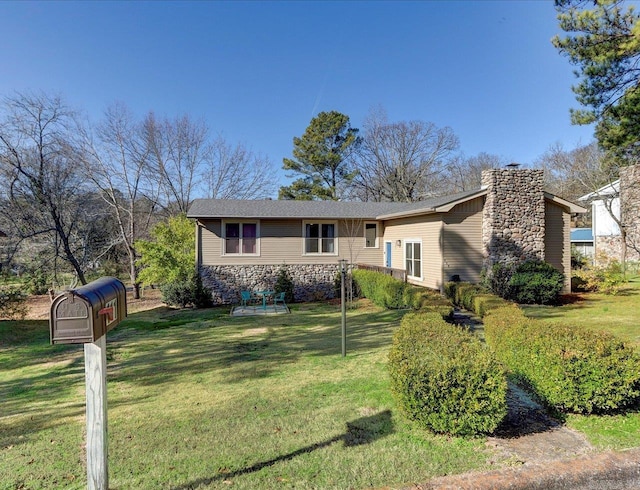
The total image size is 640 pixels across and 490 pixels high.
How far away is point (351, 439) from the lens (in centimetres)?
317

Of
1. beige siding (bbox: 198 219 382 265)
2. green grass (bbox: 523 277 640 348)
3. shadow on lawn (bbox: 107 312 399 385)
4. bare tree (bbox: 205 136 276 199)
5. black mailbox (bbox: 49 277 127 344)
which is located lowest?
shadow on lawn (bbox: 107 312 399 385)

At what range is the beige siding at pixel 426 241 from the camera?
1211 centimetres

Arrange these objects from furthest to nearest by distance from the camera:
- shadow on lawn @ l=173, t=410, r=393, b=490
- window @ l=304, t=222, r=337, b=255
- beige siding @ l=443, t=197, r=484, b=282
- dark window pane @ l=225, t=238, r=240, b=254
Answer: window @ l=304, t=222, r=337, b=255
dark window pane @ l=225, t=238, r=240, b=254
beige siding @ l=443, t=197, r=484, b=282
shadow on lawn @ l=173, t=410, r=393, b=490

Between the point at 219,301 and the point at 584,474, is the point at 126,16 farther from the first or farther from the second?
the point at 584,474

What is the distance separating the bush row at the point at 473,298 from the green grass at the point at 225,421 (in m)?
2.82

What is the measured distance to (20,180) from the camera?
41.5ft

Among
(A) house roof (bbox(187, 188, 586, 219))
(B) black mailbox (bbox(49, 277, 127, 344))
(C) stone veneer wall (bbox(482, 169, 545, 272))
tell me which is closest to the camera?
(B) black mailbox (bbox(49, 277, 127, 344))

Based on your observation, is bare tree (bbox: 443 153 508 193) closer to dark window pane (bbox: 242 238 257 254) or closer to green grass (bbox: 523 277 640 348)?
green grass (bbox: 523 277 640 348)

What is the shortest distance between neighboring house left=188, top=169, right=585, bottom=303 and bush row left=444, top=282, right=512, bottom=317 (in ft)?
2.43

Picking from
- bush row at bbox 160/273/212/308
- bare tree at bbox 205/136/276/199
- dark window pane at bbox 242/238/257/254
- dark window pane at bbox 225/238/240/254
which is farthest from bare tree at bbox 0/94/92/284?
bare tree at bbox 205/136/276/199

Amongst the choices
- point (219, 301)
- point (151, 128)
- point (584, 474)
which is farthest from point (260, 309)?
point (151, 128)

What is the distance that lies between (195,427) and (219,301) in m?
11.5

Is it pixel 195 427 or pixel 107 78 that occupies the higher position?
pixel 107 78

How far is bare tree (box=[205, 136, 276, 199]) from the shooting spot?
25203mm
